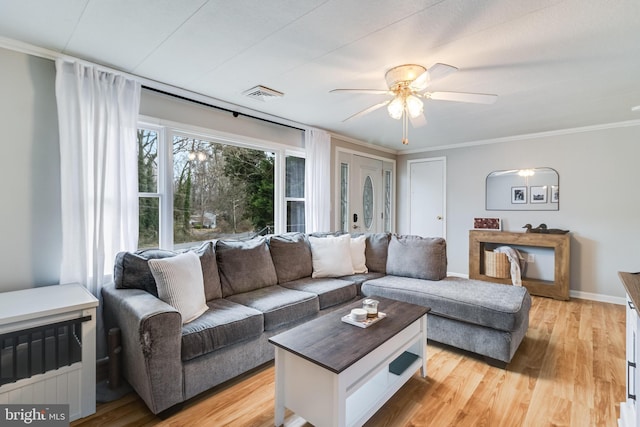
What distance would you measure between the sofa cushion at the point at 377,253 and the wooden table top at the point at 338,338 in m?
1.44

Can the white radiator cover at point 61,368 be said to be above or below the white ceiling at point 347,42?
below

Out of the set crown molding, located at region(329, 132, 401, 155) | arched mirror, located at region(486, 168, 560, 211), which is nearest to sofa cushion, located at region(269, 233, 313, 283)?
crown molding, located at region(329, 132, 401, 155)

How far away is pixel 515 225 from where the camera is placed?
4.59m

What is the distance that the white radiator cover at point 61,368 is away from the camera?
1.58 metres

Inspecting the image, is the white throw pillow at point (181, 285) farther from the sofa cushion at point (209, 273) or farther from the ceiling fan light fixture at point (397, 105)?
the ceiling fan light fixture at point (397, 105)

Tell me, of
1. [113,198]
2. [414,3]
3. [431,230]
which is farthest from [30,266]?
[431,230]

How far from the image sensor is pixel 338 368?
141 centimetres

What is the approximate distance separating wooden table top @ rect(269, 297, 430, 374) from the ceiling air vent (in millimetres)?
2005

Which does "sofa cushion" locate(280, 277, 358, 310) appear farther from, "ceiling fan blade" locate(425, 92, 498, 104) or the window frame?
"ceiling fan blade" locate(425, 92, 498, 104)

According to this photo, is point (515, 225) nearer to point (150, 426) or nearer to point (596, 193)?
point (596, 193)

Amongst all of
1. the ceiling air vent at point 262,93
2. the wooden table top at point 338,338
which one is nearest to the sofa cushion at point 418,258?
the wooden table top at point 338,338

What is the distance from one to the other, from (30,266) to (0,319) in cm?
75

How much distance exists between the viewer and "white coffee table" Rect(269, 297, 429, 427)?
1.51m

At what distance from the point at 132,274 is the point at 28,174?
961mm
